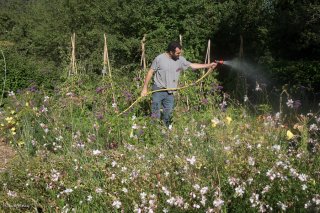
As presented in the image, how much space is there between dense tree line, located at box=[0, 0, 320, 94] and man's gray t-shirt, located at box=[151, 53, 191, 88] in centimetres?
268

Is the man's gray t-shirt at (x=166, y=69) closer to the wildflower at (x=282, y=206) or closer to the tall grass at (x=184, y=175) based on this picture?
the tall grass at (x=184, y=175)

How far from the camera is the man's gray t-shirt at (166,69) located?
19.2 ft

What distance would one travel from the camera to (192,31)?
9547mm

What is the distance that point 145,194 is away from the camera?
263cm

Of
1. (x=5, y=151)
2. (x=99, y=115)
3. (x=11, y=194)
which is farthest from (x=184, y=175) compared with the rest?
(x=5, y=151)

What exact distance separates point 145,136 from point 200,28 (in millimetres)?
5819

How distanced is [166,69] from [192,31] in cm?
393

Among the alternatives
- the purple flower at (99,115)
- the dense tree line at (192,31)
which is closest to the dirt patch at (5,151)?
the purple flower at (99,115)

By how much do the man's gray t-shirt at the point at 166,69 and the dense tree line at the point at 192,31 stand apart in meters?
2.68

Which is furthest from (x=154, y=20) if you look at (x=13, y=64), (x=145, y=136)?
(x=145, y=136)

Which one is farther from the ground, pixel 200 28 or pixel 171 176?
pixel 200 28

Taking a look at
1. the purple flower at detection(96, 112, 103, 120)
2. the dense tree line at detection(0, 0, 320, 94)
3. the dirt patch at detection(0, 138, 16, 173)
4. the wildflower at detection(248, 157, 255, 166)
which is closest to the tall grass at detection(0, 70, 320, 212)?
the wildflower at detection(248, 157, 255, 166)

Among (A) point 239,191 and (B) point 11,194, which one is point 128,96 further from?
(A) point 239,191

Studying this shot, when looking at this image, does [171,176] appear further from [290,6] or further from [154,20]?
[290,6]
